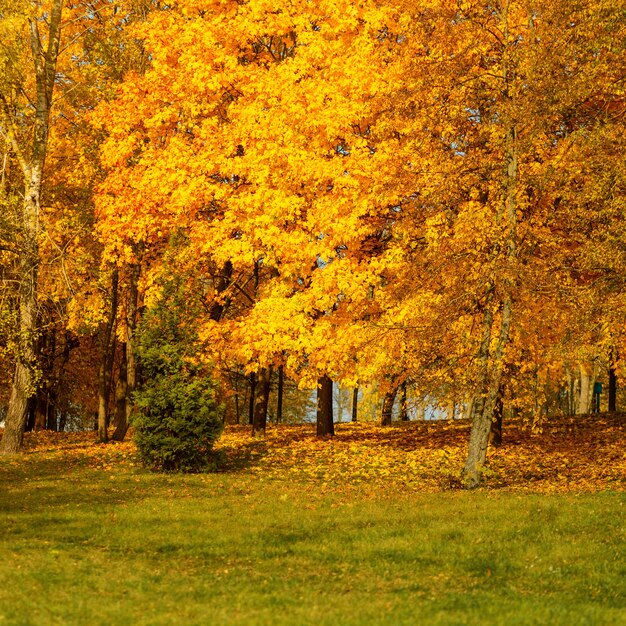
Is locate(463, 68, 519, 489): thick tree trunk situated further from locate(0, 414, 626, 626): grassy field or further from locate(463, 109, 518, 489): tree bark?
locate(0, 414, 626, 626): grassy field

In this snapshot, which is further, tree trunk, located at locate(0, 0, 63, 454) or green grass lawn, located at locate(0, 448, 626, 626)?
tree trunk, located at locate(0, 0, 63, 454)

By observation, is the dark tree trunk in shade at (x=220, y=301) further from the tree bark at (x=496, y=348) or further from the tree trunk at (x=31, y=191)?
the tree bark at (x=496, y=348)

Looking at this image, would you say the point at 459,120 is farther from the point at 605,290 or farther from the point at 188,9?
the point at 188,9

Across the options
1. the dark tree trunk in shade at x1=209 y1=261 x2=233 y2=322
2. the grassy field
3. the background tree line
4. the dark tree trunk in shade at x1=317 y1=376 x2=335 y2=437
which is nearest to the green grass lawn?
the grassy field

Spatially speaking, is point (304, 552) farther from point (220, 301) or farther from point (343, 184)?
point (220, 301)

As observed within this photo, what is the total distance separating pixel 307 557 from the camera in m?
12.2

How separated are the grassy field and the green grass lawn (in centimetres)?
3

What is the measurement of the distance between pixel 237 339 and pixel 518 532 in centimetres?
1223

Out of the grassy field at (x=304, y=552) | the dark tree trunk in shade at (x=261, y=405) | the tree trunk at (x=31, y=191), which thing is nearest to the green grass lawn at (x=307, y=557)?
the grassy field at (x=304, y=552)

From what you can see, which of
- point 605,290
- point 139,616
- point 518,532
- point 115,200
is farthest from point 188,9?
point 139,616

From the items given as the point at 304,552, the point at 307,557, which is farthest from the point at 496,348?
the point at 307,557

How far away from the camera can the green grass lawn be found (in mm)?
9500

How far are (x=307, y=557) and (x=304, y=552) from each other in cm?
32

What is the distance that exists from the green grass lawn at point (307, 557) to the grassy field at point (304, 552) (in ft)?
0.11
